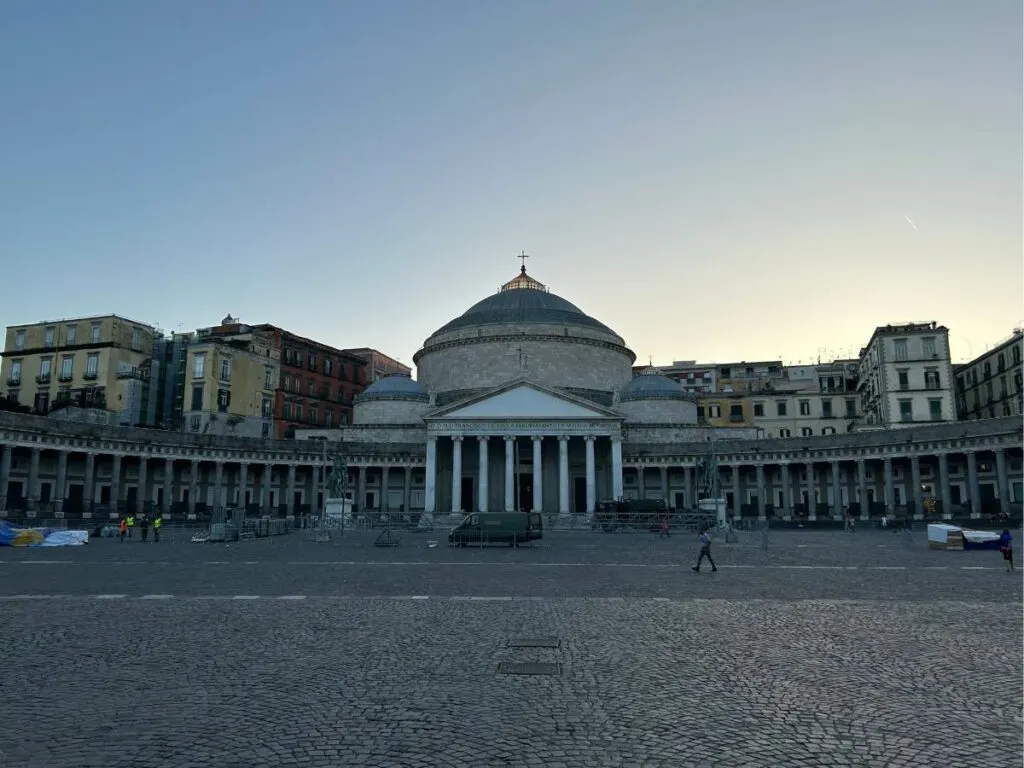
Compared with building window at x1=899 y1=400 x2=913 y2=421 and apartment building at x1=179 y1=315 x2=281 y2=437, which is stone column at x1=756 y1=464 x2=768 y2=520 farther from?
apartment building at x1=179 y1=315 x2=281 y2=437

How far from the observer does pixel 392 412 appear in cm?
7338

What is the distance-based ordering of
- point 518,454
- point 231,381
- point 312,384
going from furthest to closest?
1. point 312,384
2. point 231,381
3. point 518,454

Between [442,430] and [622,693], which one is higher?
[442,430]

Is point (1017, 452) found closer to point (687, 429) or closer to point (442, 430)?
point (687, 429)

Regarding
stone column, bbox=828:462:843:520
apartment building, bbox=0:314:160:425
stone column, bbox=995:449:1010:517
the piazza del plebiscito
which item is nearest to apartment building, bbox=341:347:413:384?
the piazza del plebiscito

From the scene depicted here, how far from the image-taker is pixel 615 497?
5888 centimetres

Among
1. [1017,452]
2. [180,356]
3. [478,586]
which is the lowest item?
[478,586]

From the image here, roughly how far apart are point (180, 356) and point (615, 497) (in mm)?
41941

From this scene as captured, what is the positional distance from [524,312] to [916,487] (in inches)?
1470

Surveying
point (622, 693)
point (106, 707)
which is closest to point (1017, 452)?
point (622, 693)

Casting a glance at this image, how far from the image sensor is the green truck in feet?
106

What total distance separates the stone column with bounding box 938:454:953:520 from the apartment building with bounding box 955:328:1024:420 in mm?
7274

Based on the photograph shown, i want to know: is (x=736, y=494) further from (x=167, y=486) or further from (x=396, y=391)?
(x=167, y=486)

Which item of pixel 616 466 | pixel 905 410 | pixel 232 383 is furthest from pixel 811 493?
pixel 232 383
